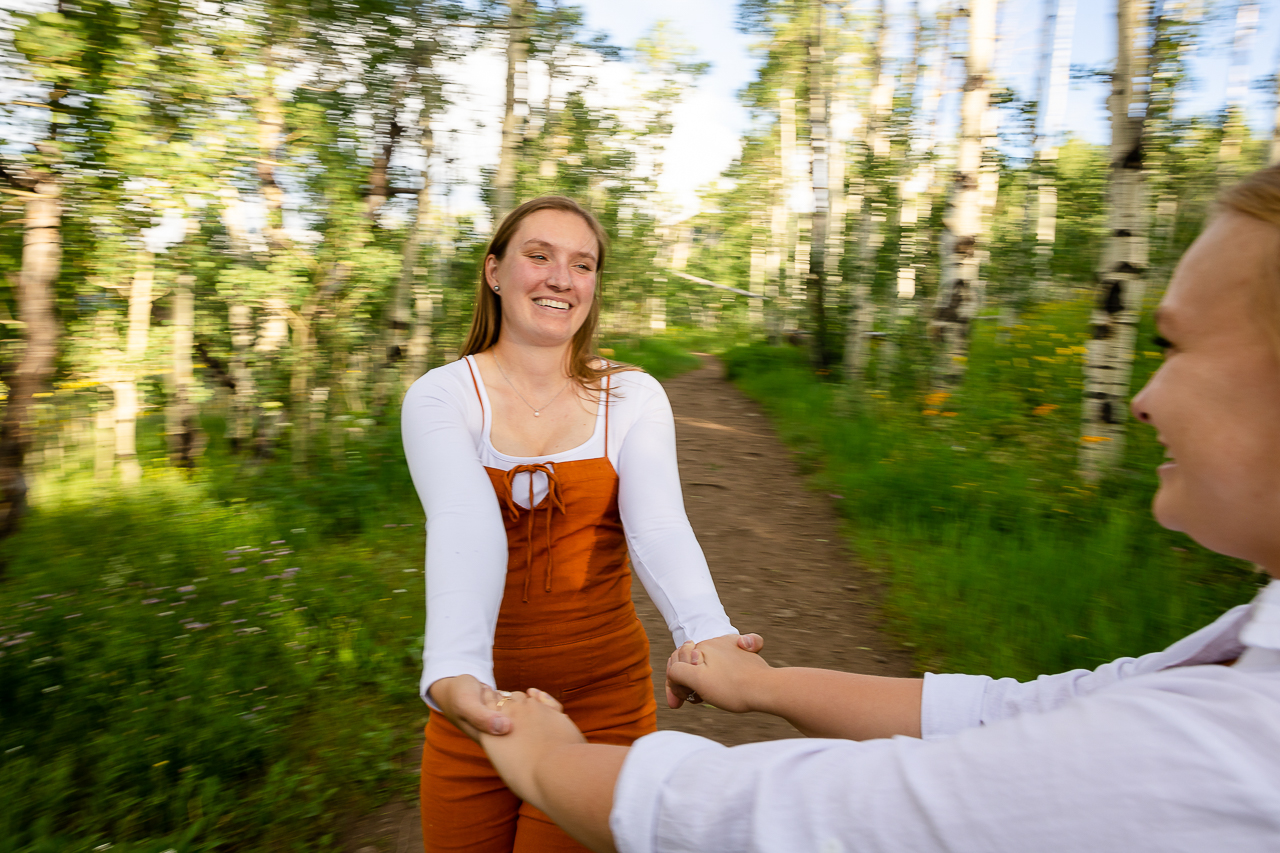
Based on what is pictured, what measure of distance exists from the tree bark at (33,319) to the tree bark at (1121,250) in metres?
7.33

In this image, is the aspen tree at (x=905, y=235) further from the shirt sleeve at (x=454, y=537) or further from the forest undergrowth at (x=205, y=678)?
the shirt sleeve at (x=454, y=537)

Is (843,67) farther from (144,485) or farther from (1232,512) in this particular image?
(1232,512)

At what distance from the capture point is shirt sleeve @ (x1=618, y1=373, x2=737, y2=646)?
5.33 feet

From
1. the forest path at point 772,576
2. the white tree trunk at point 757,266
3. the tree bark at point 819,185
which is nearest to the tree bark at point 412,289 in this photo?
the forest path at point 772,576

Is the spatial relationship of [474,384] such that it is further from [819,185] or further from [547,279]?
[819,185]

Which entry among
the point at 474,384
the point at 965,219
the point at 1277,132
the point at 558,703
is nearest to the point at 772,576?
the point at 474,384

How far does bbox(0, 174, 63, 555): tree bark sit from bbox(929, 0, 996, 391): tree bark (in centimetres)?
840

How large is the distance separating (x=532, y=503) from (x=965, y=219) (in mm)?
8438

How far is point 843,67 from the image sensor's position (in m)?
15.4

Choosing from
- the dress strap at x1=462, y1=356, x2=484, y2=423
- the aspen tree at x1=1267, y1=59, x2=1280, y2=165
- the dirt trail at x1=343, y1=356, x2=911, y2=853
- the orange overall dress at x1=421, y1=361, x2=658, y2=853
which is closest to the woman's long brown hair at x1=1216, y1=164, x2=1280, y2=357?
the orange overall dress at x1=421, y1=361, x2=658, y2=853

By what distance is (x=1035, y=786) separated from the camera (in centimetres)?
59

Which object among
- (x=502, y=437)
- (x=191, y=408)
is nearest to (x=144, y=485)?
(x=191, y=408)

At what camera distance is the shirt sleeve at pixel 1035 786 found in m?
0.55

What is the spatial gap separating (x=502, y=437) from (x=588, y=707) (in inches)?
27.3
